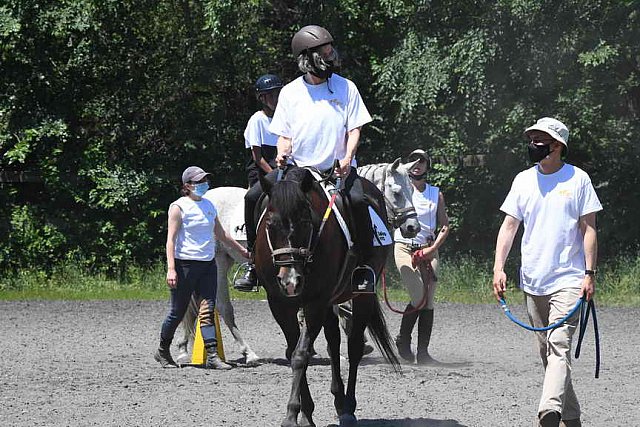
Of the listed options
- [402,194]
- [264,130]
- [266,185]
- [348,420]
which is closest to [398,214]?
[402,194]

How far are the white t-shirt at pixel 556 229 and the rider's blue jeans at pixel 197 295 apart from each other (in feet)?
14.7

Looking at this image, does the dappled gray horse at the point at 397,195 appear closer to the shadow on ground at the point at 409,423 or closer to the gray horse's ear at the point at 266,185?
the shadow on ground at the point at 409,423

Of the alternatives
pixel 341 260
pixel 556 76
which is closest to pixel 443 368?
pixel 341 260

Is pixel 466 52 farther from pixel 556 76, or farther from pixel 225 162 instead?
pixel 225 162

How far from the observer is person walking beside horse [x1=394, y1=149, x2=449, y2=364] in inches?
461

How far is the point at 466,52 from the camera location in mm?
18453

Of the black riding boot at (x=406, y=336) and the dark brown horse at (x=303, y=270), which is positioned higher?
the dark brown horse at (x=303, y=270)

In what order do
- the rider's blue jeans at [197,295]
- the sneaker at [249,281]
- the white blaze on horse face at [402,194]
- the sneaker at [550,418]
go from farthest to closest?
the rider's blue jeans at [197,295] → the white blaze on horse face at [402,194] → the sneaker at [249,281] → the sneaker at [550,418]

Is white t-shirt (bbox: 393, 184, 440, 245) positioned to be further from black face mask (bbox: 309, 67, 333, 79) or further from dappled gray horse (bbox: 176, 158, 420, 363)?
black face mask (bbox: 309, 67, 333, 79)

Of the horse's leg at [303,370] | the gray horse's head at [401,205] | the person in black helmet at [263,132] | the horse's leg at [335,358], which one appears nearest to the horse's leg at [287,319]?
the horse's leg at [303,370]

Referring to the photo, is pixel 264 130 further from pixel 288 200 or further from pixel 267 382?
pixel 288 200

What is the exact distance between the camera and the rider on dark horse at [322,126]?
27.3 ft

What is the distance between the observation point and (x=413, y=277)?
11.8 m

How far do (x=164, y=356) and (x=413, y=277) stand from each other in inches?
103
